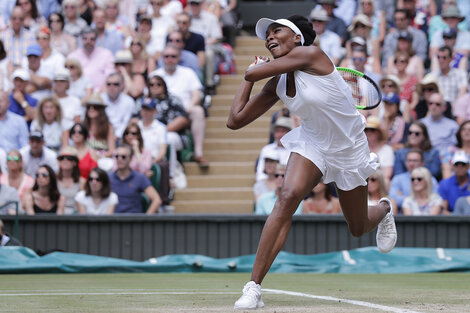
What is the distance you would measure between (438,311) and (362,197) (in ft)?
4.34

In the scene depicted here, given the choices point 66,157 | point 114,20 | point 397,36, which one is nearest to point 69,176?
point 66,157

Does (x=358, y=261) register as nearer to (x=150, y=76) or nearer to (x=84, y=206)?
(x=84, y=206)

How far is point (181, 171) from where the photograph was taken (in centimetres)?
1326

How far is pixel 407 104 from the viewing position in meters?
13.1

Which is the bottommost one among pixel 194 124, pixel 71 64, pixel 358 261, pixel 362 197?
pixel 358 261

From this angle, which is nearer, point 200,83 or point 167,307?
point 167,307

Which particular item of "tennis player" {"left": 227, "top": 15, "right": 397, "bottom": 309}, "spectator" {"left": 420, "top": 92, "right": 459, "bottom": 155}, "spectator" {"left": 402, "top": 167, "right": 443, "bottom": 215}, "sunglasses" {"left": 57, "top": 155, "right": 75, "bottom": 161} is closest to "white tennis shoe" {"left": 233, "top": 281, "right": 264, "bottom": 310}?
"tennis player" {"left": 227, "top": 15, "right": 397, "bottom": 309}

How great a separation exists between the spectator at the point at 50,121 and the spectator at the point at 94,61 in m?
1.46

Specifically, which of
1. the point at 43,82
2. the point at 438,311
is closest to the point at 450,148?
the point at 43,82

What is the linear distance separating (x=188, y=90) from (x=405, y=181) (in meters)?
3.58


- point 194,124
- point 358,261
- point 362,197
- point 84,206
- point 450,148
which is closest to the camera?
point 362,197

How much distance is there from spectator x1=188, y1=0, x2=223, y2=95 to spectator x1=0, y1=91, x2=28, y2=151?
3.27 metres

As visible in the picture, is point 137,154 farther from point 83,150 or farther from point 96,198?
point 96,198

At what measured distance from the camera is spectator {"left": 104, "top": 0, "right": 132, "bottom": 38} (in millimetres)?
15406
